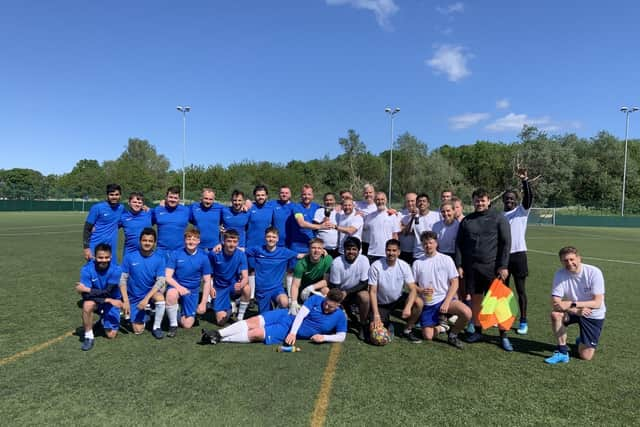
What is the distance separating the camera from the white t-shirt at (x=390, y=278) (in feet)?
16.8

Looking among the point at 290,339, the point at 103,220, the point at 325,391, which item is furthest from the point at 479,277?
the point at 103,220

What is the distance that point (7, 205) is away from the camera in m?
41.8

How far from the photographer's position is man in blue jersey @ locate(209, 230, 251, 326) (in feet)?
18.6

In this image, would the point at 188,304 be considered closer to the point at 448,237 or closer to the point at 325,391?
the point at 325,391

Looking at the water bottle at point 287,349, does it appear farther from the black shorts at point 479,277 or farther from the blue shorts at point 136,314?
the black shorts at point 479,277

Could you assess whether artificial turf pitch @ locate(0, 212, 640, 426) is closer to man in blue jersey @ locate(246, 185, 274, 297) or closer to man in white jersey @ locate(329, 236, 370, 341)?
man in white jersey @ locate(329, 236, 370, 341)

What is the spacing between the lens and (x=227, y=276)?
576 centimetres

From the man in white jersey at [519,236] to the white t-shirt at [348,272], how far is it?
1975mm

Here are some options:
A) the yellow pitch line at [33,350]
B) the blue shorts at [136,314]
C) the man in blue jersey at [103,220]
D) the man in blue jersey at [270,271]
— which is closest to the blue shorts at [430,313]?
the man in blue jersey at [270,271]

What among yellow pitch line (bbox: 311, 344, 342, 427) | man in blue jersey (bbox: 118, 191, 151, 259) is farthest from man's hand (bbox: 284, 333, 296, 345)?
man in blue jersey (bbox: 118, 191, 151, 259)

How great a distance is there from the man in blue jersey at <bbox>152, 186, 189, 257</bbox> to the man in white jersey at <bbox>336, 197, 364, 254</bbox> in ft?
7.81

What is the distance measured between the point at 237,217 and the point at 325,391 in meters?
3.51

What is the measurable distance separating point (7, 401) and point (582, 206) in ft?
169

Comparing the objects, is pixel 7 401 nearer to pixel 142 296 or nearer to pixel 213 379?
pixel 213 379
